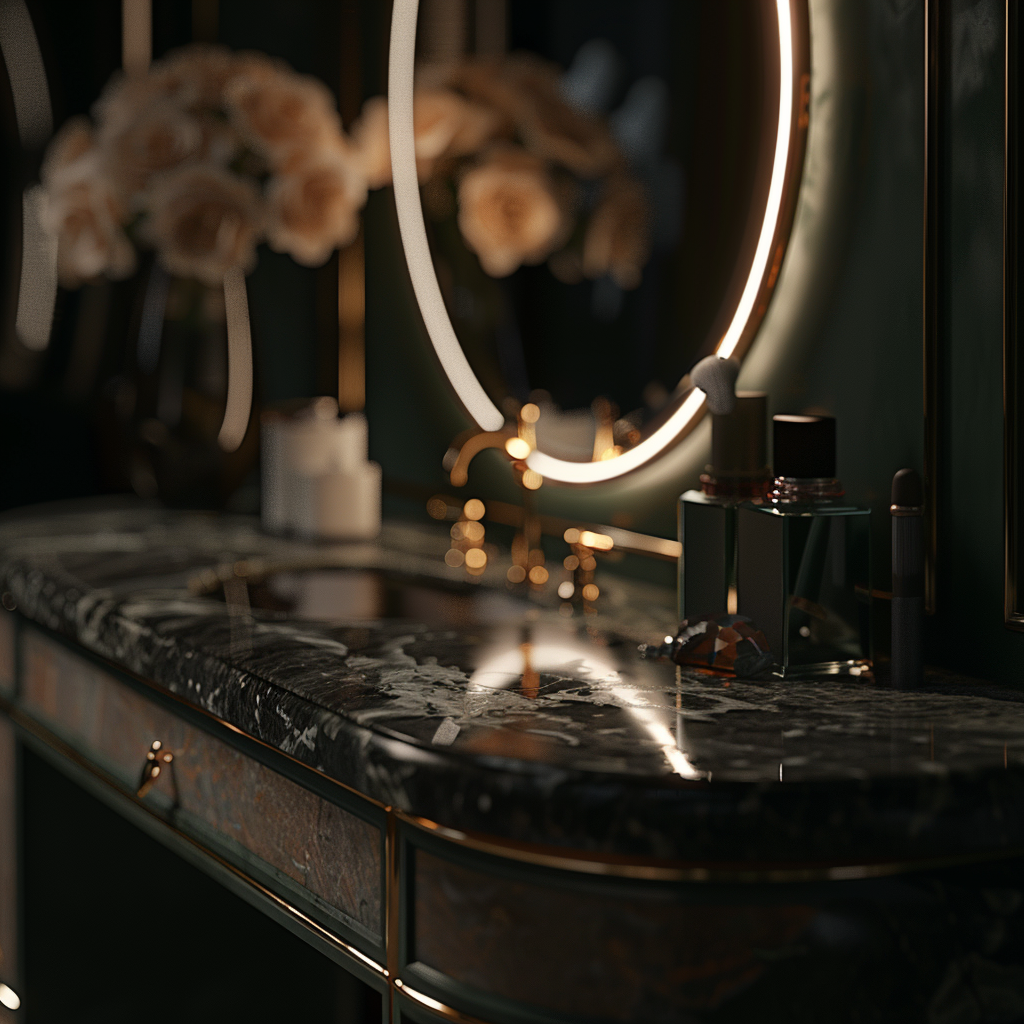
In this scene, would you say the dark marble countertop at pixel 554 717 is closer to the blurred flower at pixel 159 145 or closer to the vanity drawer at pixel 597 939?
the vanity drawer at pixel 597 939

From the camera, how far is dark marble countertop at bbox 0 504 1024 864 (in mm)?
690

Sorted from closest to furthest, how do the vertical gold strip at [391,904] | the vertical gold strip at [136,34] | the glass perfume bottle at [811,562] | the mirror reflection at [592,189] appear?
the vertical gold strip at [391,904], the glass perfume bottle at [811,562], the mirror reflection at [592,189], the vertical gold strip at [136,34]

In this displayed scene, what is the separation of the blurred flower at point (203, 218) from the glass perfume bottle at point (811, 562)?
36.5 inches

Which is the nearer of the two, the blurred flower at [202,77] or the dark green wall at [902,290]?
the dark green wall at [902,290]

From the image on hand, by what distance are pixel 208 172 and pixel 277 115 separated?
0.39ft

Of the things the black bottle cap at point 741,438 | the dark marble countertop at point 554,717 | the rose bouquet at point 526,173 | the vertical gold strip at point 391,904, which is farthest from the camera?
the rose bouquet at point 526,173

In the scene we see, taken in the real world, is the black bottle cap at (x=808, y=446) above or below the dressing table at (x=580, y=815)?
above

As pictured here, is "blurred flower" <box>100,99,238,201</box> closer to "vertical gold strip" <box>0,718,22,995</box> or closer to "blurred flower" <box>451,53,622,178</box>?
"blurred flower" <box>451,53,622,178</box>

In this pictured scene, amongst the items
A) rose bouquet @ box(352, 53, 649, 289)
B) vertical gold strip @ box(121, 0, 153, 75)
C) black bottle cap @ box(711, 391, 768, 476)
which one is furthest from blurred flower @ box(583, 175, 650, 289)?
vertical gold strip @ box(121, 0, 153, 75)

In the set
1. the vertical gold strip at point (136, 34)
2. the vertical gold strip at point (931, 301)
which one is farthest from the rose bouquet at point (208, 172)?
the vertical gold strip at point (931, 301)

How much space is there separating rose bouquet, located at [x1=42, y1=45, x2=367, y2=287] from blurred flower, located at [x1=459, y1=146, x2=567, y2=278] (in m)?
0.25

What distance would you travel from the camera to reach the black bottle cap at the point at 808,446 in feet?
3.05

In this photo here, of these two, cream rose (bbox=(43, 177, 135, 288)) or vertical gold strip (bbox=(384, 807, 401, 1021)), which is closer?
vertical gold strip (bbox=(384, 807, 401, 1021))

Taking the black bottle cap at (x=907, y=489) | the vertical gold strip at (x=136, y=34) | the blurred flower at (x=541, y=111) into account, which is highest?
the vertical gold strip at (x=136, y=34)
